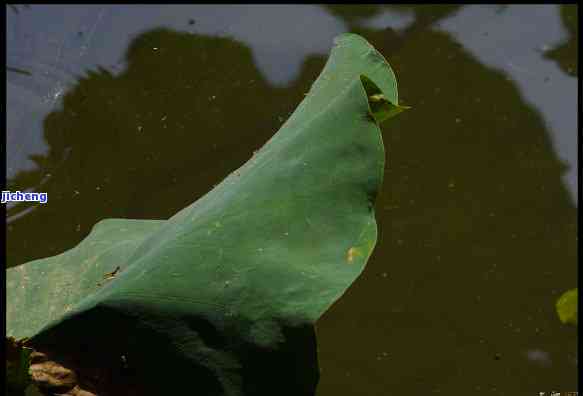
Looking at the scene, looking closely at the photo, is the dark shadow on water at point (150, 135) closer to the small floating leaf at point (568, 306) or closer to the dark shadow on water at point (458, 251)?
the dark shadow on water at point (458, 251)

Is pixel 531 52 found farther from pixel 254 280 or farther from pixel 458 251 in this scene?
pixel 254 280

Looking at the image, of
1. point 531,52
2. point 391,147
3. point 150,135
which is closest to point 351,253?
point 391,147

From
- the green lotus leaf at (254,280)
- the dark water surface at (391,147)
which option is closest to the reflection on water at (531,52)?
the dark water surface at (391,147)

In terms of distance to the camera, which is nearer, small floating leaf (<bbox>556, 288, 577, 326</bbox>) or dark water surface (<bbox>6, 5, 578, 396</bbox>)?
small floating leaf (<bbox>556, 288, 577, 326</bbox>)

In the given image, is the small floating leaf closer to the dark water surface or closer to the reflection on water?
the dark water surface

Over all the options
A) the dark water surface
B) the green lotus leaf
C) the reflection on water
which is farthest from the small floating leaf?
the reflection on water

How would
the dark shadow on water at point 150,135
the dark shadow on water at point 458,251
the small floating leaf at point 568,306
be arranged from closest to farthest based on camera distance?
1. the small floating leaf at point 568,306
2. the dark shadow on water at point 458,251
3. the dark shadow on water at point 150,135

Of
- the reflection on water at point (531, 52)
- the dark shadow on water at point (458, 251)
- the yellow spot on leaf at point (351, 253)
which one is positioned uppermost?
the yellow spot on leaf at point (351, 253)

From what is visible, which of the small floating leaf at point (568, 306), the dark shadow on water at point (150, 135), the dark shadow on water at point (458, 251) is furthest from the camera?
the dark shadow on water at point (150, 135)

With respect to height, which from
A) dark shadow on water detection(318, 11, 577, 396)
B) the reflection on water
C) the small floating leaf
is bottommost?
dark shadow on water detection(318, 11, 577, 396)
